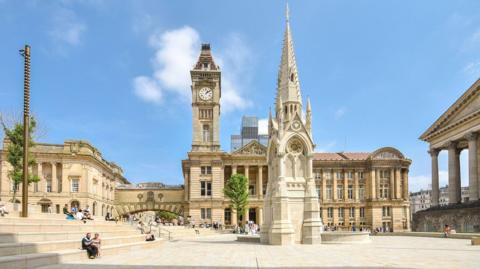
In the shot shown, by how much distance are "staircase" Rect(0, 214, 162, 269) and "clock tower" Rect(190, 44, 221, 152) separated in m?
57.1

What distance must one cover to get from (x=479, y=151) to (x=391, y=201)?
36285mm

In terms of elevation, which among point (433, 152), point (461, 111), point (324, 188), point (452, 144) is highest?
point (461, 111)

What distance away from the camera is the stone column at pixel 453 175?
6144cm

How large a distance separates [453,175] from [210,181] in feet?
133

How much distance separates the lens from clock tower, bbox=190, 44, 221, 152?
8531cm

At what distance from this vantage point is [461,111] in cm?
5938

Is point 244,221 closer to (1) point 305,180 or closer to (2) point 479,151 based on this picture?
(2) point 479,151

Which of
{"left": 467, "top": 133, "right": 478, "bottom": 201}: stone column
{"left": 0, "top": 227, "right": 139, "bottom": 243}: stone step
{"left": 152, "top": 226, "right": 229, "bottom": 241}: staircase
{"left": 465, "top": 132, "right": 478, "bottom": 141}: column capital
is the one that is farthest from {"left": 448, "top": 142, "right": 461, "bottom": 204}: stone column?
{"left": 0, "top": 227, "right": 139, "bottom": 243}: stone step

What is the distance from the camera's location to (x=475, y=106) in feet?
184

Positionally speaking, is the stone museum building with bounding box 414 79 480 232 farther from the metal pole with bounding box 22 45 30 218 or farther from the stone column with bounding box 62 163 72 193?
the stone column with bounding box 62 163 72 193

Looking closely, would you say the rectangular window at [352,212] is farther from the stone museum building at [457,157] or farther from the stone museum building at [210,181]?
the stone museum building at [457,157]

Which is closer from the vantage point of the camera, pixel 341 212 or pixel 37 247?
pixel 37 247

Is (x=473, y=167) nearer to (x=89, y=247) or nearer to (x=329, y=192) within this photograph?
(x=329, y=192)

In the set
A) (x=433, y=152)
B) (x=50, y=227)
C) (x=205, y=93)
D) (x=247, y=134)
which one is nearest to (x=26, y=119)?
(x=50, y=227)
